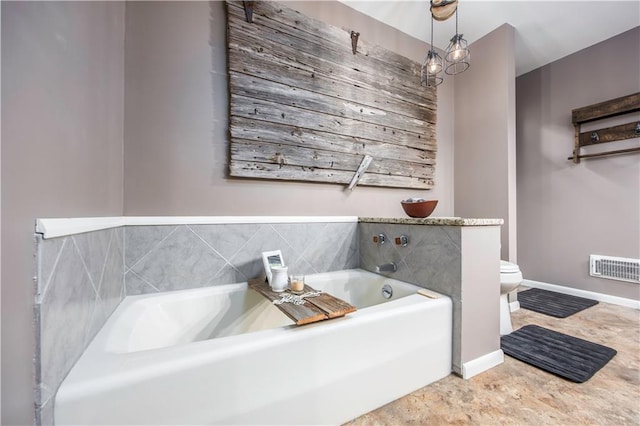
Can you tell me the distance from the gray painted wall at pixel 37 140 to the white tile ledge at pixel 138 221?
3cm

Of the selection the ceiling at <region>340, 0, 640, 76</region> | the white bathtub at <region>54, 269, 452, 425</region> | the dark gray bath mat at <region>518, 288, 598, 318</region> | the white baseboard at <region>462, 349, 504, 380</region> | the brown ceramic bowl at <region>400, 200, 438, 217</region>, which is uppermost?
the ceiling at <region>340, 0, 640, 76</region>

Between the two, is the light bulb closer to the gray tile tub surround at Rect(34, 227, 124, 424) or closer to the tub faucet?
the tub faucet

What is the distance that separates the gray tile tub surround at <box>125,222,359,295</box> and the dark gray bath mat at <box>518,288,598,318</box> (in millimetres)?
1907

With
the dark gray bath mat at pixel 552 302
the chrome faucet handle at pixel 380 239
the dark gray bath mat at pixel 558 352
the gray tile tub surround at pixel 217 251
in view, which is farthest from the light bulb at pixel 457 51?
the dark gray bath mat at pixel 552 302

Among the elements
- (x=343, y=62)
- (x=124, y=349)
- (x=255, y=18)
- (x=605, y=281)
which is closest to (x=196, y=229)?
(x=124, y=349)

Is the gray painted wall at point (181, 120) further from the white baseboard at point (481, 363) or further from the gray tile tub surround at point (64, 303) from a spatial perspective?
the white baseboard at point (481, 363)

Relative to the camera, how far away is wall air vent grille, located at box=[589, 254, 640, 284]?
2322mm

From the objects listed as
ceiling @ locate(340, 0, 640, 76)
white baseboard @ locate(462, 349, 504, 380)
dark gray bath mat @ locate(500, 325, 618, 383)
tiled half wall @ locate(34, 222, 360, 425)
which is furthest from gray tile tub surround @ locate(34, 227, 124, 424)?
ceiling @ locate(340, 0, 640, 76)

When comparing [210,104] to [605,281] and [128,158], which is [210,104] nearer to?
[128,158]

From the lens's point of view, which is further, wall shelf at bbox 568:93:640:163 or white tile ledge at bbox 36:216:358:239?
wall shelf at bbox 568:93:640:163

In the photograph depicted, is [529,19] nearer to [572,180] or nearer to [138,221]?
[572,180]

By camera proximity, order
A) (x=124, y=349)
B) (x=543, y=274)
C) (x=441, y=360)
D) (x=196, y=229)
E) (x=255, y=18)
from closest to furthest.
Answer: (x=124, y=349) < (x=441, y=360) < (x=196, y=229) < (x=255, y=18) < (x=543, y=274)

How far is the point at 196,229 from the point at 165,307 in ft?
1.52

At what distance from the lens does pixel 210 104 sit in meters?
1.61
